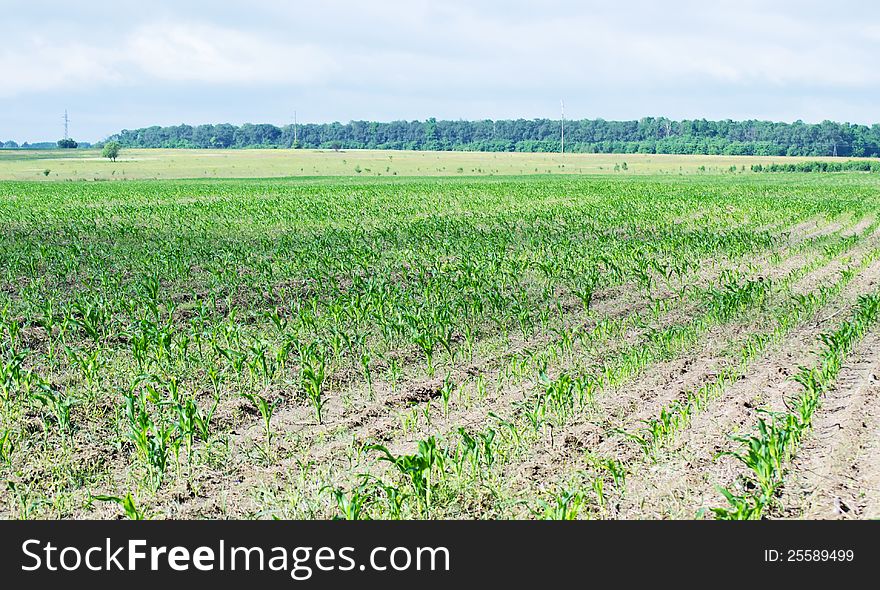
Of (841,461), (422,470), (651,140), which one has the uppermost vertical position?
(651,140)

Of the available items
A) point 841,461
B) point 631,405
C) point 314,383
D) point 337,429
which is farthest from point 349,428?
point 841,461

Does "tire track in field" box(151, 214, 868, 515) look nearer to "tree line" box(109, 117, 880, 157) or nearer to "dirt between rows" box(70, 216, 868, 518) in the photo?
"dirt between rows" box(70, 216, 868, 518)

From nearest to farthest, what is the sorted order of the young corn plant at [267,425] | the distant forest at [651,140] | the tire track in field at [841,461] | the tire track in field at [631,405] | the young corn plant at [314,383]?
1. the tire track in field at [841,461]
2. the tire track in field at [631,405]
3. the young corn plant at [267,425]
4. the young corn plant at [314,383]
5. the distant forest at [651,140]

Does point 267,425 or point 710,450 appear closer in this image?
point 710,450

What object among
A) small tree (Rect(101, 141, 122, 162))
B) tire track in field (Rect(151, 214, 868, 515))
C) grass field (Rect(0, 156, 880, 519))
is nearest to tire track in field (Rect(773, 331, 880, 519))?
grass field (Rect(0, 156, 880, 519))

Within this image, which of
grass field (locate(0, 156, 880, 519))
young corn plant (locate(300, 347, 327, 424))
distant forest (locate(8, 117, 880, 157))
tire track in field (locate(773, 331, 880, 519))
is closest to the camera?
tire track in field (locate(773, 331, 880, 519))

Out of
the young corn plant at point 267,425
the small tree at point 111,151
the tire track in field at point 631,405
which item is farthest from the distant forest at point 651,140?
the young corn plant at point 267,425


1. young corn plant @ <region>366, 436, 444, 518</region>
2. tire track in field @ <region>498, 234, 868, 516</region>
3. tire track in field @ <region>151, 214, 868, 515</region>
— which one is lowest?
tire track in field @ <region>151, 214, 868, 515</region>

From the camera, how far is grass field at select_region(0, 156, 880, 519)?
20.6 ft

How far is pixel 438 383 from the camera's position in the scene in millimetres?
9477

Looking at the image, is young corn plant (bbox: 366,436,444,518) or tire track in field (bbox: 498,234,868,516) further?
tire track in field (bbox: 498,234,868,516)

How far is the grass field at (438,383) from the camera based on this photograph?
20.6ft

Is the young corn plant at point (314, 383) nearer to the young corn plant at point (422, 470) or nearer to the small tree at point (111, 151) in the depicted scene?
the young corn plant at point (422, 470)

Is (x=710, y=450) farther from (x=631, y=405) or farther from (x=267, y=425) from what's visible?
(x=267, y=425)
